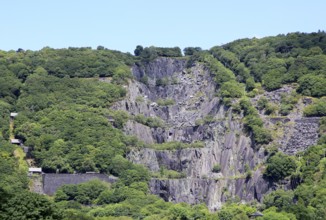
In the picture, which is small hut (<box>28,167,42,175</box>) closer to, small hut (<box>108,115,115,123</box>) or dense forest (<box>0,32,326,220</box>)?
dense forest (<box>0,32,326,220</box>)

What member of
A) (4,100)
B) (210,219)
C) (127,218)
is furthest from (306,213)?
(4,100)

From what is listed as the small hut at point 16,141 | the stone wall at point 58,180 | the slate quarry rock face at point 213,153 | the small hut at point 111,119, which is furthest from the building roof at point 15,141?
the slate quarry rock face at point 213,153

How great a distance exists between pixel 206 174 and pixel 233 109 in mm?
13024

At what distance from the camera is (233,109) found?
188 m

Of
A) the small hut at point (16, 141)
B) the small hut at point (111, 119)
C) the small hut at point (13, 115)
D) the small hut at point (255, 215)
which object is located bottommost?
the small hut at point (255, 215)

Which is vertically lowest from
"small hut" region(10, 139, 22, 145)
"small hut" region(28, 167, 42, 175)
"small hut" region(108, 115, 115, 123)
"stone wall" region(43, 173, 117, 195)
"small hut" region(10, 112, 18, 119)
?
"stone wall" region(43, 173, 117, 195)

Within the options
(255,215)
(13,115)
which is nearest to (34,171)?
(13,115)

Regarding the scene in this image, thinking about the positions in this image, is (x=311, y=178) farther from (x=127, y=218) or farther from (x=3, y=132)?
(x=3, y=132)

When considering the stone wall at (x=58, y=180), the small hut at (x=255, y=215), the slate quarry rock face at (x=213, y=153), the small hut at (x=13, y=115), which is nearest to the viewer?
the small hut at (x=255, y=215)

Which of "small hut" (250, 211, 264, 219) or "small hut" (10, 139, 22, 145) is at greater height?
"small hut" (10, 139, 22, 145)

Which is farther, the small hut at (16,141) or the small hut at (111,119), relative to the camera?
the small hut at (111,119)

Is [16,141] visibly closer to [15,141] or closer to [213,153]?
[15,141]

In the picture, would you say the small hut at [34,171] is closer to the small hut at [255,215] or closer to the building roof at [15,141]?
the building roof at [15,141]

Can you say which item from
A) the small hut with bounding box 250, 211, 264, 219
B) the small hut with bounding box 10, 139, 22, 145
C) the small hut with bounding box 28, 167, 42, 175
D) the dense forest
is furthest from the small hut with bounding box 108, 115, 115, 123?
the small hut with bounding box 250, 211, 264, 219
